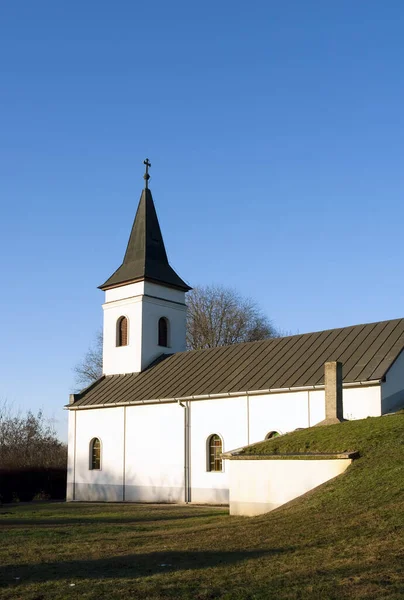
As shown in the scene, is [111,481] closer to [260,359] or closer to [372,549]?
[260,359]

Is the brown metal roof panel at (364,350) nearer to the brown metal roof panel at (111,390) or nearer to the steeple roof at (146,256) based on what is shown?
the brown metal roof panel at (111,390)

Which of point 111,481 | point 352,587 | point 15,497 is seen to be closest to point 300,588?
point 352,587

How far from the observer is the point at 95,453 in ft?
106

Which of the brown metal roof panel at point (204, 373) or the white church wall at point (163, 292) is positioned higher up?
the white church wall at point (163, 292)

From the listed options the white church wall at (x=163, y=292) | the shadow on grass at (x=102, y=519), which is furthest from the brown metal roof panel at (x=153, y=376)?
the shadow on grass at (x=102, y=519)

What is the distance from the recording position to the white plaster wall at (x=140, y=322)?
3372 cm

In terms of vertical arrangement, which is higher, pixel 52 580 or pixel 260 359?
pixel 260 359

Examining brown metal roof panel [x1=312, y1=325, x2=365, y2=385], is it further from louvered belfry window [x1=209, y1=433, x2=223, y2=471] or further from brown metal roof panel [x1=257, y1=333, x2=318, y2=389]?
louvered belfry window [x1=209, y1=433, x2=223, y2=471]

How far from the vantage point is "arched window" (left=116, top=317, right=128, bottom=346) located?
34.7 m

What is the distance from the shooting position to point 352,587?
27.5 feet

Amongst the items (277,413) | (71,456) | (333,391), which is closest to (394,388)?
(333,391)

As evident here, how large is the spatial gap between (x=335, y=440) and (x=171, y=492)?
470 inches

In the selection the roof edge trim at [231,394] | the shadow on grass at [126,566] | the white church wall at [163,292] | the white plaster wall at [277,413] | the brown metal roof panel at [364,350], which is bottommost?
the shadow on grass at [126,566]

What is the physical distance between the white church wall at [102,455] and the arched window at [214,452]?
5.23m
